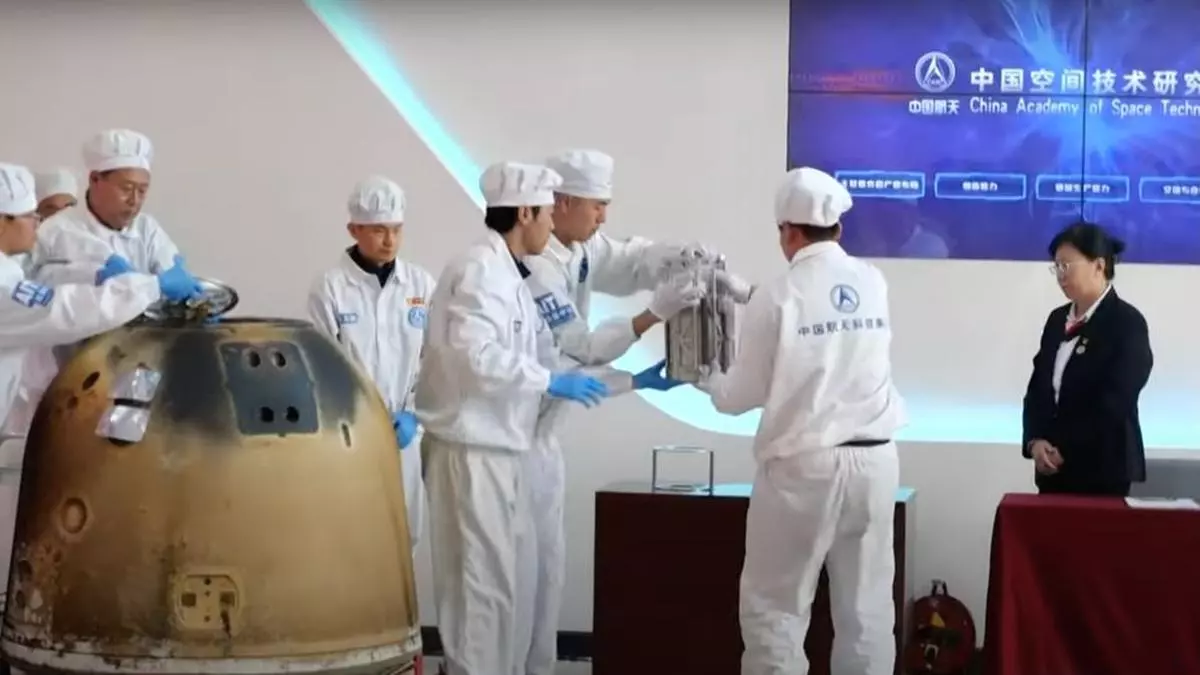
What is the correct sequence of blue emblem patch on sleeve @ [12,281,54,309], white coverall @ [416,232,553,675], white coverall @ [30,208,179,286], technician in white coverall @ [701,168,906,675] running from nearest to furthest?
blue emblem patch on sleeve @ [12,281,54,309] < technician in white coverall @ [701,168,906,675] < white coverall @ [416,232,553,675] < white coverall @ [30,208,179,286]

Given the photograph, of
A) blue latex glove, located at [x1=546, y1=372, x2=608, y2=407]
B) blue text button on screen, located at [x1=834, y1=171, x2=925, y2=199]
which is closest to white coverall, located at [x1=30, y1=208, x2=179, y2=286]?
blue latex glove, located at [x1=546, y1=372, x2=608, y2=407]

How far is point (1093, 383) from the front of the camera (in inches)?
169

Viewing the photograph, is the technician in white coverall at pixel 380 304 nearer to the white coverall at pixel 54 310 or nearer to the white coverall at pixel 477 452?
the white coverall at pixel 477 452

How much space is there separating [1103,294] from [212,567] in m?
2.71

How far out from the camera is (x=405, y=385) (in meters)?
5.00

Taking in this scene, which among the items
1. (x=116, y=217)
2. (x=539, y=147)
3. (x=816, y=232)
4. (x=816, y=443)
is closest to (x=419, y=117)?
(x=539, y=147)

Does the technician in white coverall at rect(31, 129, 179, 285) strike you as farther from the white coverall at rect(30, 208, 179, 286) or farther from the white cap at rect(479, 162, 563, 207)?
the white cap at rect(479, 162, 563, 207)

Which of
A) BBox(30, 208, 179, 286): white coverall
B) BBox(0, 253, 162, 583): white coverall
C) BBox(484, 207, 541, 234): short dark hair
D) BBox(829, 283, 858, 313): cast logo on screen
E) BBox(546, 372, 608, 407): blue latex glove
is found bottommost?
BBox(546, 372, 608, 407): blue latex glove

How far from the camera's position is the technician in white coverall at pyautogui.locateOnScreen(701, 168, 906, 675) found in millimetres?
3830

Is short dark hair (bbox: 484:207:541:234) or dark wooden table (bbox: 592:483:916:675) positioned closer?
short dark hair (bbox: 484:207:541:234)

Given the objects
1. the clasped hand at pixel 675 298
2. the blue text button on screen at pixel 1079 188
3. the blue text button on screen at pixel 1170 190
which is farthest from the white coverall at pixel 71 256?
the blue text button on screen at pixel 1170 190

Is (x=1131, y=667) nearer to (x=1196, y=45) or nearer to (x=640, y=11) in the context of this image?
(x=1196, y=45)

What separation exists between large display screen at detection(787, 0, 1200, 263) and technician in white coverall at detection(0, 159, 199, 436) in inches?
98.6

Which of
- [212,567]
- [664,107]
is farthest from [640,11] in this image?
[212,567]
